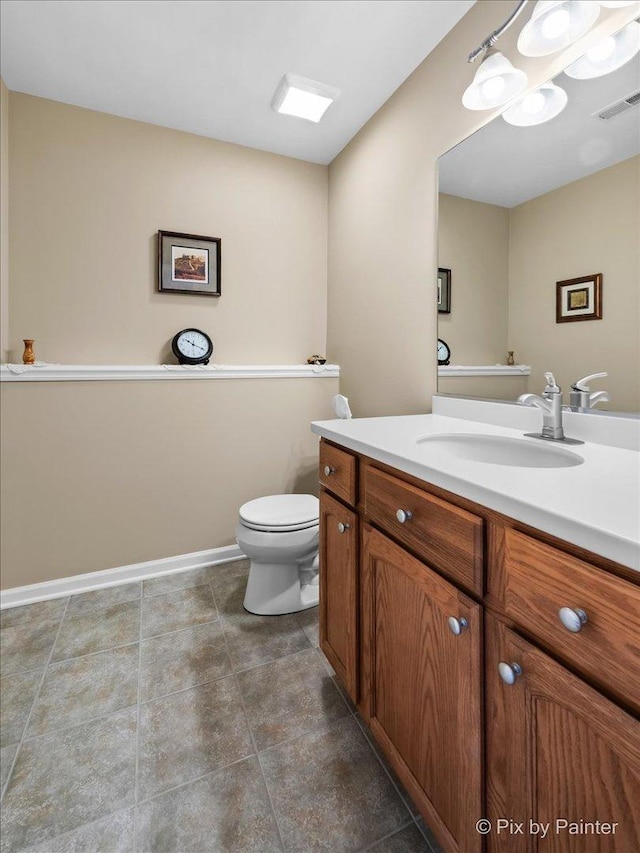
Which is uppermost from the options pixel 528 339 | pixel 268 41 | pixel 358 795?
pixel 268 41

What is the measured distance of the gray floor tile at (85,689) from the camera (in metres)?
1.29

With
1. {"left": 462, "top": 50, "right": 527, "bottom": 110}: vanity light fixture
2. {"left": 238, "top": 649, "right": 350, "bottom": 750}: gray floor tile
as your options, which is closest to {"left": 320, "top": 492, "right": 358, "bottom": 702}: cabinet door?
{"left": 238, "top": 649, "right": 350, "bottom": 750}: gray floor tile

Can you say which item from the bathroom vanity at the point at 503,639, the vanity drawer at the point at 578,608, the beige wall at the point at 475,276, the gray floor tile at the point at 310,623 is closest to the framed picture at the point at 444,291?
the beige wall at the point at 475,276

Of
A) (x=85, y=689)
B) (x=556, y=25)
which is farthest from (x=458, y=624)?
(x=556, y=25)

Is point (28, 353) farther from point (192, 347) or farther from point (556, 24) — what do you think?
point (556, 24)

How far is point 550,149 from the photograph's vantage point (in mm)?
1225

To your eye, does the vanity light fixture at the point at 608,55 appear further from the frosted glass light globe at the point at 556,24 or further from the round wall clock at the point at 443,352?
the round wall clock at the point at 443,352

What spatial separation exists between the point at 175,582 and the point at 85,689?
28.8 inches

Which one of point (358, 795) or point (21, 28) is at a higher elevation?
point (21, 28)

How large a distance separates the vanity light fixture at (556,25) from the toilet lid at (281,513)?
5.53 feet

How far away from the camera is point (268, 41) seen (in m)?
1.58

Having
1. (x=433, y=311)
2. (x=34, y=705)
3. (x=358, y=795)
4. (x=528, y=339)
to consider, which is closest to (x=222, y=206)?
(x=433, y=311)

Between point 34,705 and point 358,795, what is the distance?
1.10 m

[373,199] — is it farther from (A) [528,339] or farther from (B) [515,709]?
(B) [515,709]
